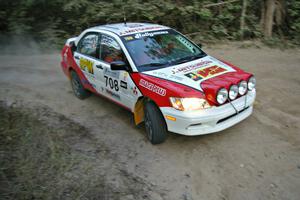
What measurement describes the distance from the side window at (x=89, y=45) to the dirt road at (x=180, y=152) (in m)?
1.11

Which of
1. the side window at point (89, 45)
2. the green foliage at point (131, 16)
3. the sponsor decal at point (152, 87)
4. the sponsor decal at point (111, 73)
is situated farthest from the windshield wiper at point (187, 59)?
the green foliage at point (131, 16)

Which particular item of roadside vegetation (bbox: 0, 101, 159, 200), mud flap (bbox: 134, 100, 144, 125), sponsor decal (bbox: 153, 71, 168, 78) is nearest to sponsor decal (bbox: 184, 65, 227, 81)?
sponsor decal (bbox: 153, 71, 168, 78)

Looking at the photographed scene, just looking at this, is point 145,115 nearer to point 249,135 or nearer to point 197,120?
point 197,120

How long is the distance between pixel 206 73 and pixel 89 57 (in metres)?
2.43

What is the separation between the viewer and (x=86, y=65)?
5.98m

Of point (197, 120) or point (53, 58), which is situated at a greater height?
point (197, 120)

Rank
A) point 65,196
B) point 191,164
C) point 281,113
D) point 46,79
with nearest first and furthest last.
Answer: point 65,196 → point 191,164 → point 281,113 → point 46,79

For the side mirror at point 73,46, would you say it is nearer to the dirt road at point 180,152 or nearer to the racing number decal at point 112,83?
the dirt road at point 180,152

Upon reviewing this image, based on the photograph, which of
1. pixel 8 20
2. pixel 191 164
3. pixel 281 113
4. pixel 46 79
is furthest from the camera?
pixel 8 20

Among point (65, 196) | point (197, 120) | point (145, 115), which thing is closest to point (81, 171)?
point (65, 196)

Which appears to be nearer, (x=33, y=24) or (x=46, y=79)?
(x=46, y=79)

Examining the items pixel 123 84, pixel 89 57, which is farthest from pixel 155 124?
pixel 89 57

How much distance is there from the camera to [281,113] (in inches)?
212

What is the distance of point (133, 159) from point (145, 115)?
2.31 ft
